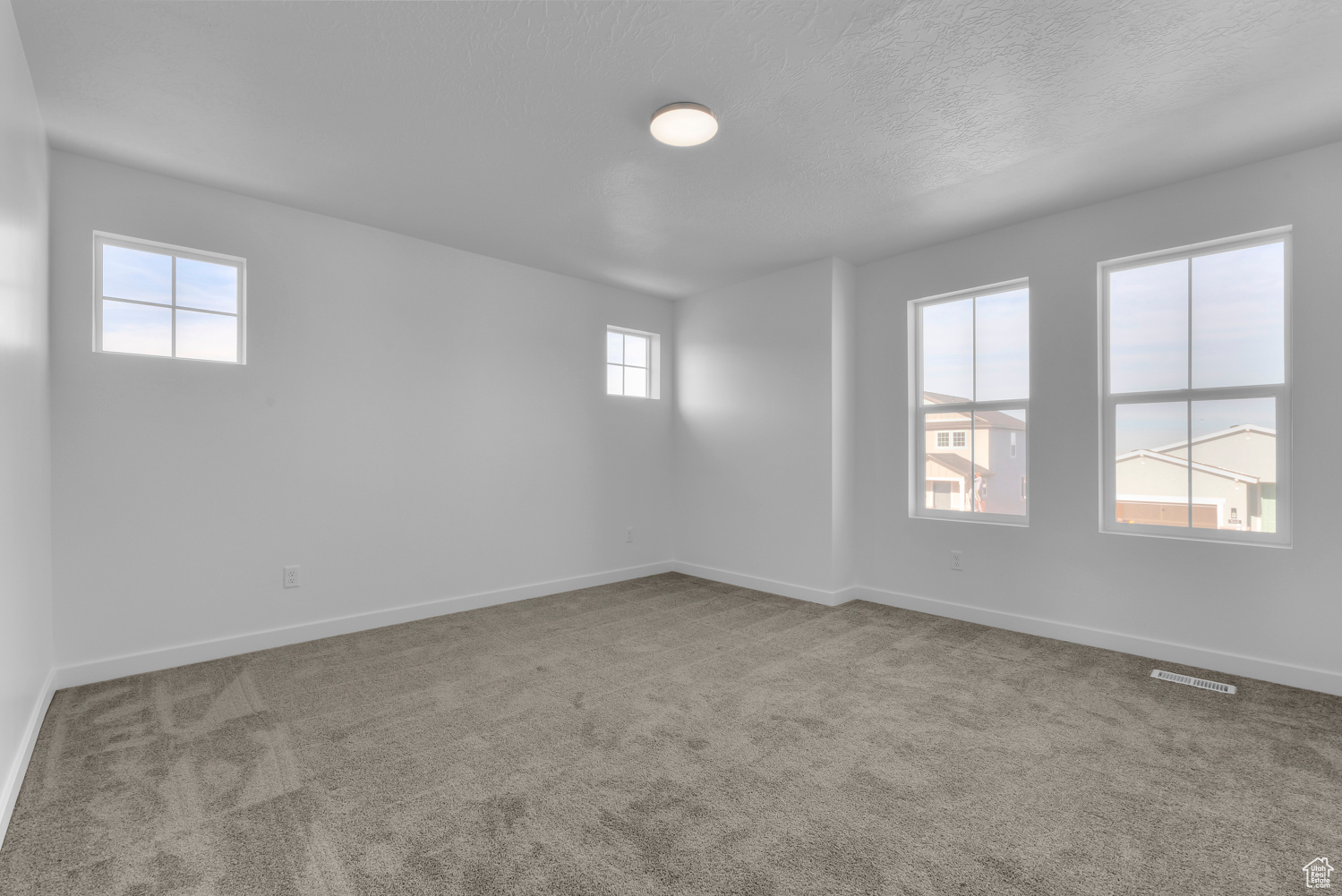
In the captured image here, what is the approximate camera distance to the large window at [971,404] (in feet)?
12.8

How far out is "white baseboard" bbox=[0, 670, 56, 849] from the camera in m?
1.80

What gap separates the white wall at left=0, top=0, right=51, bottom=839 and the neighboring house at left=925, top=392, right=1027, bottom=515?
470 cm

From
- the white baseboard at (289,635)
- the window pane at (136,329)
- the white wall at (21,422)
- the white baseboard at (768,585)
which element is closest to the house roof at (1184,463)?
the white baseboard at (768,585)

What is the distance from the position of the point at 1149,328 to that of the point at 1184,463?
0.78 m

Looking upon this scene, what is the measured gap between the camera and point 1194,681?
117 inches

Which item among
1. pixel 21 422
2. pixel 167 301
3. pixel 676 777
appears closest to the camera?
pixel 676 777

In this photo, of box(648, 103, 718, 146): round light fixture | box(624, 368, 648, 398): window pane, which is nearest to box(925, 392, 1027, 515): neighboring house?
box(624, 368, 648, 398): window pane

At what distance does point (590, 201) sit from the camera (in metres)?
3.52

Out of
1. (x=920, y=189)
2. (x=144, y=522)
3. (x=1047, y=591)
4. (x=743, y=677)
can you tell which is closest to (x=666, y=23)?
(x=920, y=189)

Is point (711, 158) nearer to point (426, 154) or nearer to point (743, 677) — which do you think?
point (426, 154)

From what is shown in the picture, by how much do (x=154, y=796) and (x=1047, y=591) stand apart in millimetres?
4388

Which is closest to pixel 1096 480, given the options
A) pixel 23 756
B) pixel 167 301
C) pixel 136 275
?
pixel 23 756

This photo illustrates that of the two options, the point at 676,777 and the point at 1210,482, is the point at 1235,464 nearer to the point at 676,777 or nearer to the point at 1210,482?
the point at 1210,482

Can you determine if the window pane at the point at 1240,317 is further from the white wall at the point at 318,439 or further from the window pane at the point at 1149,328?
the white wall at the point at 318,439
